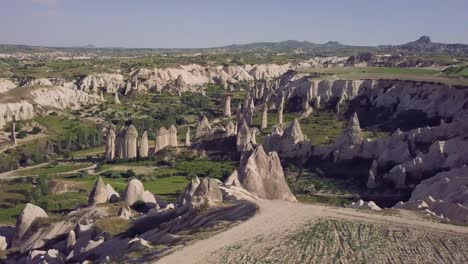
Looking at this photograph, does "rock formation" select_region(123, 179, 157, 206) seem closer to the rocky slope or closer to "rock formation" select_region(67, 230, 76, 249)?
"rock formation" select_region(67, 230, 76, 249)

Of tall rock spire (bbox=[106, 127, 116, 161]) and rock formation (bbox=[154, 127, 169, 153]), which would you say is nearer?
tall rock spire (bbox=[106, 127, 116, 161])

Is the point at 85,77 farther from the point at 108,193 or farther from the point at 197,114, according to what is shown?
the point at 108,193

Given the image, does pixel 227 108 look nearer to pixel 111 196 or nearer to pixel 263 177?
pixel 263 177

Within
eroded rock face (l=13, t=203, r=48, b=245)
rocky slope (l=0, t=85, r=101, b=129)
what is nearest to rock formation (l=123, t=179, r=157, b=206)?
eroded rock face (l=13, t=203, r=48, b=245)

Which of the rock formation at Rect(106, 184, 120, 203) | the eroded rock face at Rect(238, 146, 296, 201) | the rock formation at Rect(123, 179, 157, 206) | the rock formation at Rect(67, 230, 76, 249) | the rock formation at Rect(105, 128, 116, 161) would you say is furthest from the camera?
the rock formation at Rect(105, 128, 116, 161)

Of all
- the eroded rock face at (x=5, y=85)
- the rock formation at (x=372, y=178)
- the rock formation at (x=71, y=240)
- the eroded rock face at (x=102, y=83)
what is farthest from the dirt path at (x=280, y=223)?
the eroded rock face at (x=102, y=83)

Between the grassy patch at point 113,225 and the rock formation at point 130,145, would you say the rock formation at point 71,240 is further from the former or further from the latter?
the rock formation at point 130,145
